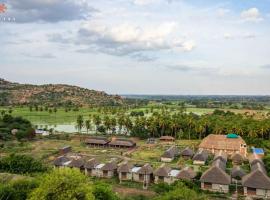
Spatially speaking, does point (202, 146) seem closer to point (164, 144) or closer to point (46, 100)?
point (164, 144)

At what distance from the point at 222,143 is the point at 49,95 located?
101 meters

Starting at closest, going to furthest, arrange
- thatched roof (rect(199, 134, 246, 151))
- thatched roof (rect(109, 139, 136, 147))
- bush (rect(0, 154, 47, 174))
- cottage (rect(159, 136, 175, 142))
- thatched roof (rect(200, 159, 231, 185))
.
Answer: thatched roof (rect(200, 159, 231, 185)), bush (rect(0, 154, 47, 174)), thatched roof (rect(199, 134, 246, 151)), thatched roof (rect(109, 139, 136, 147)), cottage (rect(159, 136, 175, 142))

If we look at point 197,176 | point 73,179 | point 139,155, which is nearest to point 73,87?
point 139,155

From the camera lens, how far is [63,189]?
65.3 feet

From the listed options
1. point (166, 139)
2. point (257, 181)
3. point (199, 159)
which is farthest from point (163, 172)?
point (166, 139)

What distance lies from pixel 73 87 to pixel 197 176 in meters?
132

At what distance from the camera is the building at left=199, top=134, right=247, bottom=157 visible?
148 ft

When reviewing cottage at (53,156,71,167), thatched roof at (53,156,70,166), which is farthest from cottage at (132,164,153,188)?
thatched roof at (53,156,70,166)

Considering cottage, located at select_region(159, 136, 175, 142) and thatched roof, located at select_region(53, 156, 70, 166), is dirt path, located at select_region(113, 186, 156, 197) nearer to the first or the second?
thatched roof, located at select_region(53, 156, 70, 166)

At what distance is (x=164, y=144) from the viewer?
54625 mm

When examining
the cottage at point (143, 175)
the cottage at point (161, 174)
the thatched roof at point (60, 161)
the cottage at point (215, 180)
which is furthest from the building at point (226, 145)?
the thatched roof at point (60, 161)

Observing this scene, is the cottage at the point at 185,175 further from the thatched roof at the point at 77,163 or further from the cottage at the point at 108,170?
the thatched roof at the point at 77,163

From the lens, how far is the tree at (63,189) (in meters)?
19.7

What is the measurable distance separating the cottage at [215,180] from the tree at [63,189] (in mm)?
14388
